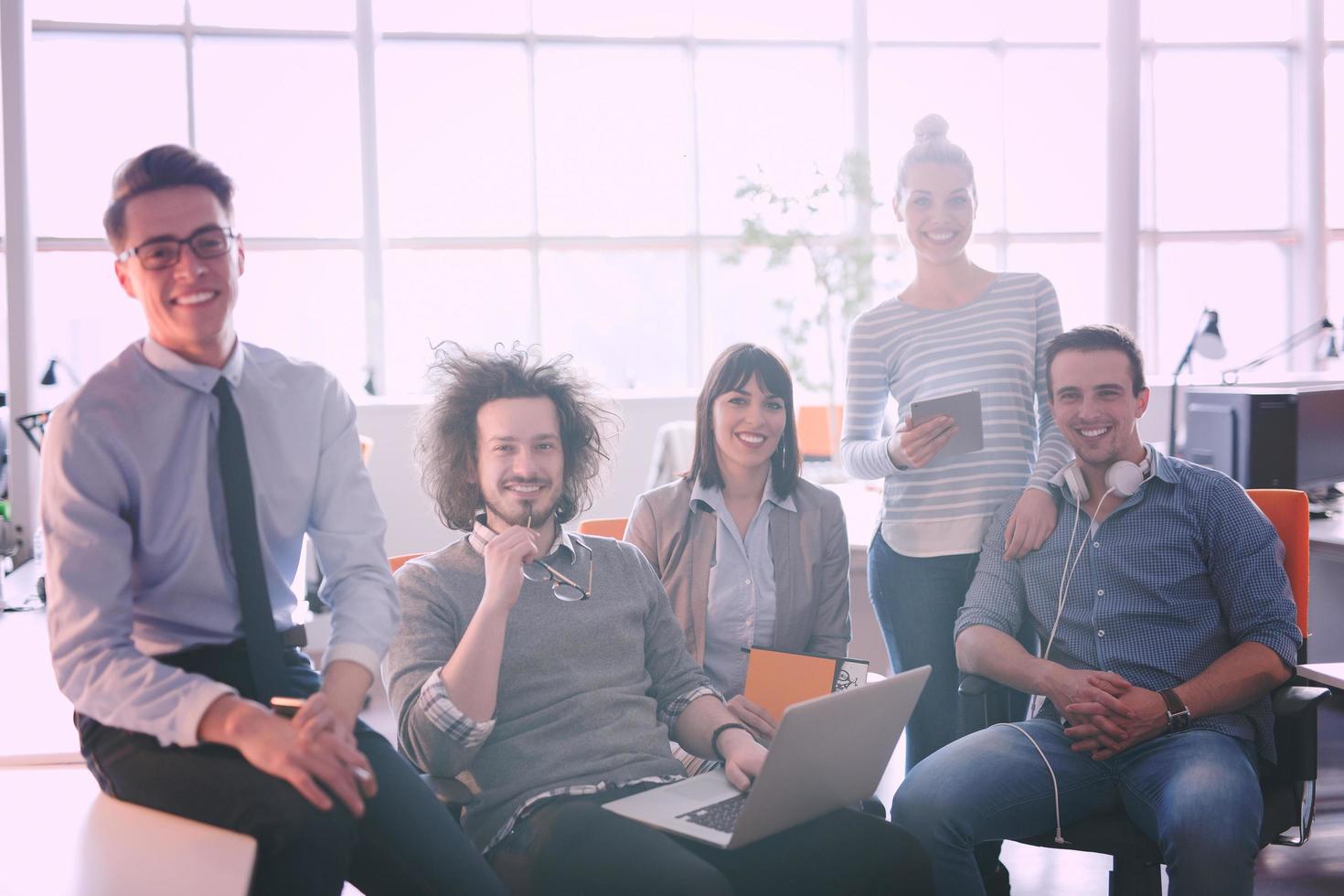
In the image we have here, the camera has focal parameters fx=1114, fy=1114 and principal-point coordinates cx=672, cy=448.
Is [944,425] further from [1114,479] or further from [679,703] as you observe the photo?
[679,703]

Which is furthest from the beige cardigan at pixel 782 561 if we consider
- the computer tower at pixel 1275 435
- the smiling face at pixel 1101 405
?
the computer tower at pixel 1275 435

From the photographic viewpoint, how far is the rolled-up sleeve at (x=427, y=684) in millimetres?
1747

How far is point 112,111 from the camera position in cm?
739

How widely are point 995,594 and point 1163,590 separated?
0.32 meters

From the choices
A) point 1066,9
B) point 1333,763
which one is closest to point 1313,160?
point 1066,9

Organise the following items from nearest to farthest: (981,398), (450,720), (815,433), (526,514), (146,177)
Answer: (146,177) < (450,720) < (526,514) < (981,398) < (815,433)

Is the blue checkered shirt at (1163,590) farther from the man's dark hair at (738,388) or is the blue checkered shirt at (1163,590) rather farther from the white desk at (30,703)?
the white desk at (30,703)

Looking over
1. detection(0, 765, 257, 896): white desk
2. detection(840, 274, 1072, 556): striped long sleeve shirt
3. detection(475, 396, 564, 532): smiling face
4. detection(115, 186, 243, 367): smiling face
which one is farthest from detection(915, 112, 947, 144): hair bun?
detection(0, 765, 257, 896): white desk

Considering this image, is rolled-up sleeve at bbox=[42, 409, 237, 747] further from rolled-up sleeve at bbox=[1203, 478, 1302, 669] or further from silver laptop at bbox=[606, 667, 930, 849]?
rolled-up sleeve at bbox=[1203, 478, 1302, 669]

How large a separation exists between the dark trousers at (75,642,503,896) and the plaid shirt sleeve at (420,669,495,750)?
9 centimetres

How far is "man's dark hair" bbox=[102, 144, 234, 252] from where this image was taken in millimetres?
1558

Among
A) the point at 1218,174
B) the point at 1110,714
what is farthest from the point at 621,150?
the point at 1110,714

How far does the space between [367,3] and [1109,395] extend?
6.65 meters

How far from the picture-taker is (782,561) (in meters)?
2.44
